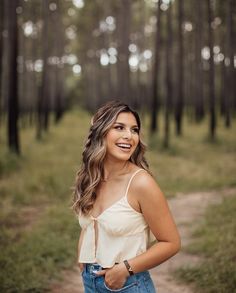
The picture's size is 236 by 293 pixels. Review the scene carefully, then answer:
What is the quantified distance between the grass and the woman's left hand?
2.67 metres

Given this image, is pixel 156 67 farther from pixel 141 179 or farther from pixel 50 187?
pixel 141 179

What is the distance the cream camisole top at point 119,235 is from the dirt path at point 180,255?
8.30 feet

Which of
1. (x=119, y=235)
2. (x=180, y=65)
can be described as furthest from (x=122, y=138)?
(x=180, y=65)

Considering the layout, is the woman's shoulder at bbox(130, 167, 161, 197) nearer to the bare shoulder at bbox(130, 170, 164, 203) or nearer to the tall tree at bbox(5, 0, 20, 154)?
the bare shoulder at bbox(130, 170, 164, 203)

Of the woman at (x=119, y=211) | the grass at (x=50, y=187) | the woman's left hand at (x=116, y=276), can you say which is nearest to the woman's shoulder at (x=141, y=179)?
the woman at (x=119, y=211)

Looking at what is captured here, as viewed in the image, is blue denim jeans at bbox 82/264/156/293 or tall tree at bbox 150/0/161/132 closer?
blue denim jeans at bbox 82/264/156/293

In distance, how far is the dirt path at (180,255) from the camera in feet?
15.0

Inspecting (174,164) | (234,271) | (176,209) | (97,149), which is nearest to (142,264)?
(97,149)

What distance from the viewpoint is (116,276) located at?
2043mm

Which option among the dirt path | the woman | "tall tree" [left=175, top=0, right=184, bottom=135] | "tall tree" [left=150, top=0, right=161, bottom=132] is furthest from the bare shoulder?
"tall tree" [left=175, top=0, right=184, bottom=135]

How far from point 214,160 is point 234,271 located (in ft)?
28.7

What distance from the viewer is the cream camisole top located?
6.82 ft

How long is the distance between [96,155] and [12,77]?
1031 cm

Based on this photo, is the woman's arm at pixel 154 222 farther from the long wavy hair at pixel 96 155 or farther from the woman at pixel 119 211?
the long wavy hair at pixel 96 155
